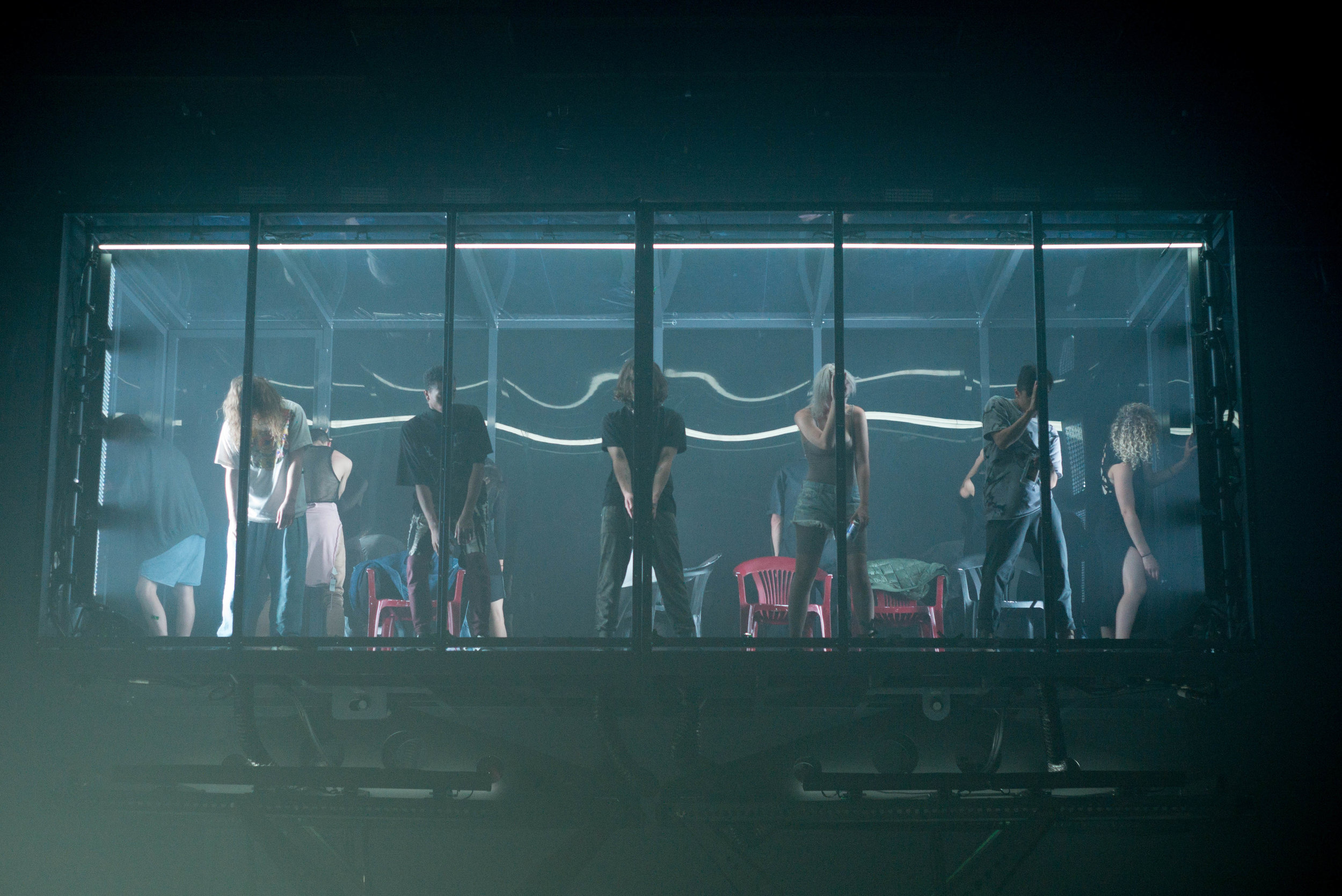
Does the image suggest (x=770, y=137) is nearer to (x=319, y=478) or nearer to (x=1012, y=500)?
(x=1012, y=500)

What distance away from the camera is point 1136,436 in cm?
604

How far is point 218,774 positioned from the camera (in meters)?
5.00

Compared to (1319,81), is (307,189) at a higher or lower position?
lower

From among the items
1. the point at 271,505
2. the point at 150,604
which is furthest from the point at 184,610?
the point at 271,505

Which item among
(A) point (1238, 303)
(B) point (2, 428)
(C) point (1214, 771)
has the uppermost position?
(A) point (1238, 303)

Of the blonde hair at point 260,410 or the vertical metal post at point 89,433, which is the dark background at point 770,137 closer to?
the vertical metal post at point 89,433

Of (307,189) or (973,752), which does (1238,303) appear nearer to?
(973,752)

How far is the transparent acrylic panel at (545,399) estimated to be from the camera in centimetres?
771

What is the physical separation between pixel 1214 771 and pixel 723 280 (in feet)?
16.5

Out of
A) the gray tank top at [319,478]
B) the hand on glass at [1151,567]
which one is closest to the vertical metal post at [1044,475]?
the hand on glass at [1151,567]

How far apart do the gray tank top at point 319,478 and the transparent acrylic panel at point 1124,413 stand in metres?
5.26

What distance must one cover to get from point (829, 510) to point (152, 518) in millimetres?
4317

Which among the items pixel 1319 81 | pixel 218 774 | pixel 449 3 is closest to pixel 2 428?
pixel 218 774

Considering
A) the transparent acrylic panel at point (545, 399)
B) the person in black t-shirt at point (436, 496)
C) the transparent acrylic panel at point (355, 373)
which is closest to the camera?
the person in black t-shirt at point (436, 496)
